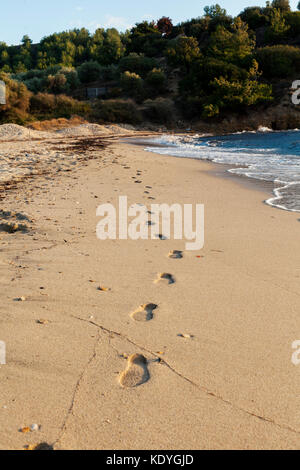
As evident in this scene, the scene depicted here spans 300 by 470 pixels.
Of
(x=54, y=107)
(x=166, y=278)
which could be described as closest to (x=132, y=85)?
(x=54, y=107)

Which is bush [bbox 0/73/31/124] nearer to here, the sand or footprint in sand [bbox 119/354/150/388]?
the sand

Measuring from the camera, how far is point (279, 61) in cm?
3167

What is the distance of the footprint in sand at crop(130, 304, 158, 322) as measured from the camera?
6.90 feet

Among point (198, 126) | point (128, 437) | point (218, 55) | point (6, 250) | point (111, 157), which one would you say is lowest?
point (128, 437)

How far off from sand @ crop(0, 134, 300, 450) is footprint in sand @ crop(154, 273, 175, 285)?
28 millimetres

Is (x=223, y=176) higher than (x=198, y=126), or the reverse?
(x=198, y=126)

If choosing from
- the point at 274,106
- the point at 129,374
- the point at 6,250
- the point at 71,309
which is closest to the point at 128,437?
the point at 129,374

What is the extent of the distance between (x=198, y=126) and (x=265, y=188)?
23.9 meters

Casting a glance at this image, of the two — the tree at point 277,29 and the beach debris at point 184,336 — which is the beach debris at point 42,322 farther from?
the tree at point 277,29

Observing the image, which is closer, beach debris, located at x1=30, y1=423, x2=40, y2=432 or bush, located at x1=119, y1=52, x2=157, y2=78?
beach debris, located at x1=30, y1=423, x2=40, y2=432

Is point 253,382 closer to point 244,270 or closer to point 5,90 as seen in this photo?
point 244,270

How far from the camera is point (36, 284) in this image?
247 centimetres

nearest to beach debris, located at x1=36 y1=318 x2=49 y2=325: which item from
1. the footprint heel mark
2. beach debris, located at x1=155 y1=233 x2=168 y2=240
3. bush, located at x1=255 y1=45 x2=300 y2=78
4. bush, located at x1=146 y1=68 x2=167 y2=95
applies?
the footprint heel mark

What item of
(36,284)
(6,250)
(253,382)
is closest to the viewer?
(253,382)
